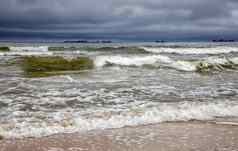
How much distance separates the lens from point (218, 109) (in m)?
7.19

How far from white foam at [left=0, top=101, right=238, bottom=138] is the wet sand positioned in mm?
297

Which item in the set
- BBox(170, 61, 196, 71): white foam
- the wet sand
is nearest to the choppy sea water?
the wet sand

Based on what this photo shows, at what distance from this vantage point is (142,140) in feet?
16.5

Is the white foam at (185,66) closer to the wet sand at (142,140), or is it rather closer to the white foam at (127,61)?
the white foam at (127,61)

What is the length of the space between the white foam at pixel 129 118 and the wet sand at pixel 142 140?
0.30 meters

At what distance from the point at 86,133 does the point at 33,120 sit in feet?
3.50

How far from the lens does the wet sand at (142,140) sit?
467 centimetres

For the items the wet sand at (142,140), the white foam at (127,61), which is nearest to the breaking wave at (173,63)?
the white foam at (127,61)

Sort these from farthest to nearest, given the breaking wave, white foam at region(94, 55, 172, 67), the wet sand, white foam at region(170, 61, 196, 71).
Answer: white foam at region(94, 55, 172, 67) < the breaking wave < white foam at region(170, 61, 196, 71) < the wet sand

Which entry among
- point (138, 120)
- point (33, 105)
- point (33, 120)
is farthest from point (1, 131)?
point (138, 120)

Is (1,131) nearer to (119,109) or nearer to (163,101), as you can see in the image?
(119,109)

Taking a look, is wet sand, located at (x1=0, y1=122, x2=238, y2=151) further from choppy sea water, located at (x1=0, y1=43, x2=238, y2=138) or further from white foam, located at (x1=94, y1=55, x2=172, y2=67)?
white foam, located at (x1=94, y1=55, x2=172, y2=67)

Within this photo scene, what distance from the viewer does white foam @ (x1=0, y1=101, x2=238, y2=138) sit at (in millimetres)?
5520

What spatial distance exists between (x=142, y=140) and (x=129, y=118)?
1269 millimetres
